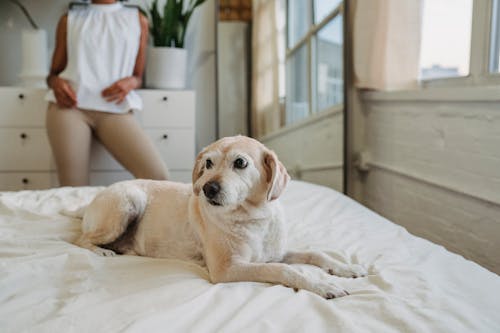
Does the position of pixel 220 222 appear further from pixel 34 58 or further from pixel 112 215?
pixel 34 58

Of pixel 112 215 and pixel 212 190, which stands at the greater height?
pixel 212 190

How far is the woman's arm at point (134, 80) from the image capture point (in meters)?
2.84

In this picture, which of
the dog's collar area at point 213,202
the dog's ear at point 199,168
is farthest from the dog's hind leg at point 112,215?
the dog's collar area at point 213,202

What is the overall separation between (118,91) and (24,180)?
0.89m

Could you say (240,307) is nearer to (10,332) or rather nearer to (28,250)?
(10,332)

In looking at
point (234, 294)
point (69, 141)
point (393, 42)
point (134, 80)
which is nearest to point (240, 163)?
point (234, 294)

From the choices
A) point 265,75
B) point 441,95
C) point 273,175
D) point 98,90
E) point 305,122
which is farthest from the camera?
point 265,75

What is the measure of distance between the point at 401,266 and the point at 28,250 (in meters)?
0.99

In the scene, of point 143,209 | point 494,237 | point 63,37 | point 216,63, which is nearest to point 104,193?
point 143,209

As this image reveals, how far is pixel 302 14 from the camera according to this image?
10.8 feet

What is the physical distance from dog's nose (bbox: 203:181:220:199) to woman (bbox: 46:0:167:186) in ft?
5.82

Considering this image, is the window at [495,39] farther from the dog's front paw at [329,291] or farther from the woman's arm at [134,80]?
the woman's arm at [134,80]

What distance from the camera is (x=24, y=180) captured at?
3.08m

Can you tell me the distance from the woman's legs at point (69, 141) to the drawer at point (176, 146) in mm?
539
